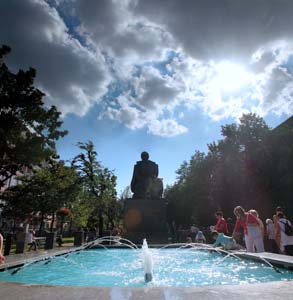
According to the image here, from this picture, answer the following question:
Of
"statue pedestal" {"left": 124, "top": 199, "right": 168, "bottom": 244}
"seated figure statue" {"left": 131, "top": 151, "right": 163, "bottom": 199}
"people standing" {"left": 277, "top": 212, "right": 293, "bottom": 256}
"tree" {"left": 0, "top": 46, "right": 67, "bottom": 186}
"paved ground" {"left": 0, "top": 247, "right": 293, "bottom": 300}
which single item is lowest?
"paved ground" {"left": 0, "top": 247, "right": 293, "bottom": 300}

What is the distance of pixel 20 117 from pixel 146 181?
9.70 metres

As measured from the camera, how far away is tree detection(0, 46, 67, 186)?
18891 millimetres

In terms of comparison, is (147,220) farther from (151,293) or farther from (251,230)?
(151,293)

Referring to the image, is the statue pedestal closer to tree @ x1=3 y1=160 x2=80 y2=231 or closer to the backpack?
the backpack

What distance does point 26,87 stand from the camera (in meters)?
19.8

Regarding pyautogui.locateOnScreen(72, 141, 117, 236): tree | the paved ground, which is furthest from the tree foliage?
the paved ground

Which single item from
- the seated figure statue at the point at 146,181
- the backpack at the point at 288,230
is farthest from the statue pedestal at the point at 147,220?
the backpack at the point at 288,230

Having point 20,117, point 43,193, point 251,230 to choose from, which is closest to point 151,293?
point 251,230

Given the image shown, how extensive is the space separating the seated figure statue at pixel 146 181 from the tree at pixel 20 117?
6762 millimetres

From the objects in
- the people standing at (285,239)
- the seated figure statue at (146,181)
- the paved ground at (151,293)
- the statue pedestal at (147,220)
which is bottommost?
the paved ground at (151,293)

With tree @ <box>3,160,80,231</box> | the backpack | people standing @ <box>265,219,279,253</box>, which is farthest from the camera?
tree @ <box>3,160,80,231</box>

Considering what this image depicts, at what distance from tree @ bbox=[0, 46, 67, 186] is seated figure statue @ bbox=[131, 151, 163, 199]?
22.2ft

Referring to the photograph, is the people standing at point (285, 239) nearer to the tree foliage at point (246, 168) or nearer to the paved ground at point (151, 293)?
the paved ground at point (151, 293)

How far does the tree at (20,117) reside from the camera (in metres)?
18.9
